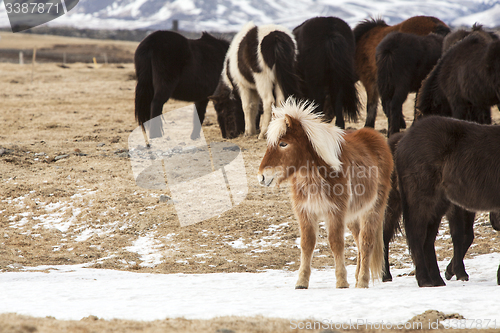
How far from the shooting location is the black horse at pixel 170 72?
981 centimetres

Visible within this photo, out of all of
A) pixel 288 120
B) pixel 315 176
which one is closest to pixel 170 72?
pixel 288 120

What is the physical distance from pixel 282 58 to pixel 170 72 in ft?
7.49

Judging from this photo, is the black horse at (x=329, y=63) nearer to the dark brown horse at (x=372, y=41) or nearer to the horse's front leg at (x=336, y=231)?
the dark brown horse at (x=372, y=41)

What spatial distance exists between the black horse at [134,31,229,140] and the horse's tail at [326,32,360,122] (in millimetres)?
2688

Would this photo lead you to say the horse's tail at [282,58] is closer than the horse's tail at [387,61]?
No

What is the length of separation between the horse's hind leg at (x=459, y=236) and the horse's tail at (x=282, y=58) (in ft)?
17.2

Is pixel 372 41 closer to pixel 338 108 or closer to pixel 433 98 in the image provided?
pixel 338 108

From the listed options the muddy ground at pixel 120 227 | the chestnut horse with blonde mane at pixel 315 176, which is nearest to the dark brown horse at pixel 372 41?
the muddy ground at pixel 120 227

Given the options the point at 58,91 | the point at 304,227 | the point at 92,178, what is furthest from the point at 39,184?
the point at 58,91

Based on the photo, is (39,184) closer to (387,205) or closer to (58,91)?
(387,205)

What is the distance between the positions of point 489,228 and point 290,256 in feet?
8.48

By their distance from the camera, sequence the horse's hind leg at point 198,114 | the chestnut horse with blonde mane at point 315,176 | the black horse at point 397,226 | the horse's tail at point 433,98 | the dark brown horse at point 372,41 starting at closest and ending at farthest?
the chestnut horse with blonde mane at point 315,176
the black horse at point 397,226
the horse's tail at point 433,98
the dark brown horse at point 372,41
the horse's hind leg at point 198,114

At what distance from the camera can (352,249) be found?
19.5 feet

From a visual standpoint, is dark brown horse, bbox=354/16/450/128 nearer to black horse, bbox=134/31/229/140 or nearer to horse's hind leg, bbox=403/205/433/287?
black horse, bbox=134/31/229/140
